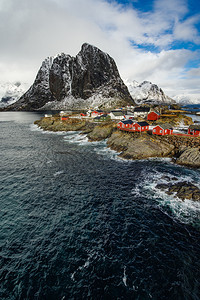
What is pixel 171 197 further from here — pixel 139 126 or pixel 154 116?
pixel 154 116

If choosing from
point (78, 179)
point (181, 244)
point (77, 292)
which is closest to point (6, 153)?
point (78, 179)

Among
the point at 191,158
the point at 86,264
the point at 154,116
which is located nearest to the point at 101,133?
the point at 154,116

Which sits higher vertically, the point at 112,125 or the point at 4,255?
the point at 112,125

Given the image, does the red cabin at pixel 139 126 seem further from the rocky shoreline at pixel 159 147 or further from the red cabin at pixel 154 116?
the red cabin at pixel 154 116

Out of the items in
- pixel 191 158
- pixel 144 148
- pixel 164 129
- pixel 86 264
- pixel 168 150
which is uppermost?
pixel 164 129

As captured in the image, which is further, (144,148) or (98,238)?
(144,148)

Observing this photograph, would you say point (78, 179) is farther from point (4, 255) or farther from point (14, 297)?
point (14, 297)
